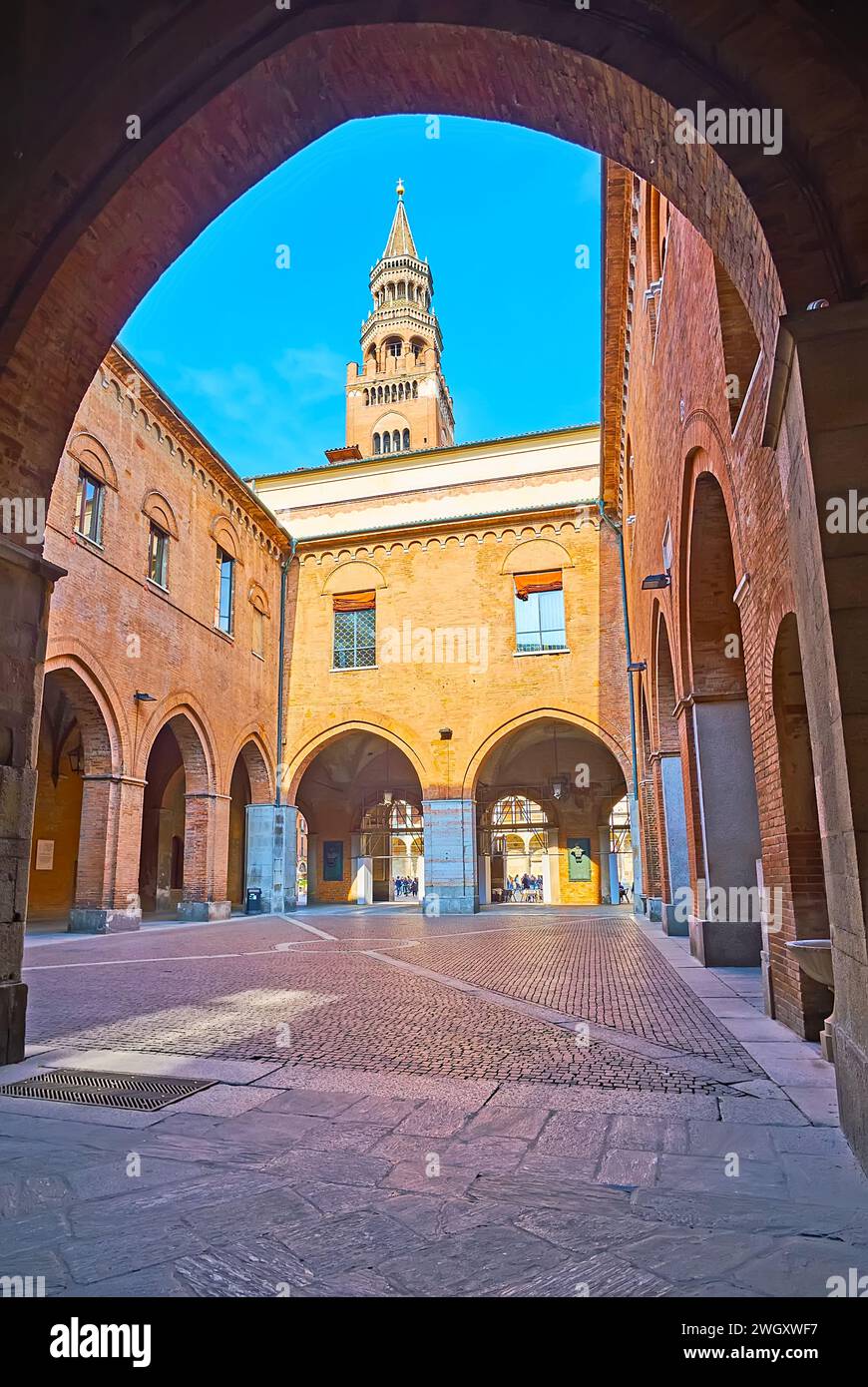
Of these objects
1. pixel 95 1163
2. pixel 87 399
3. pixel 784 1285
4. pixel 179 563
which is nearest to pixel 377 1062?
pixel 95 1163

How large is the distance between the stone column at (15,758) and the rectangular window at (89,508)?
10045 mm

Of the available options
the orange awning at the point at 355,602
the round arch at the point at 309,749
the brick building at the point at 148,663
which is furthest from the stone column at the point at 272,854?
the orange awning at the point at 355,602

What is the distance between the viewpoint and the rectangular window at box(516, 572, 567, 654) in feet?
66.2

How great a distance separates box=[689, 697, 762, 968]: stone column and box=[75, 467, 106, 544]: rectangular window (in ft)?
36.4

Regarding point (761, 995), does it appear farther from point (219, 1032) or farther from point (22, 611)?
point (22, 611)

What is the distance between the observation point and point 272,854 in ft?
68.9

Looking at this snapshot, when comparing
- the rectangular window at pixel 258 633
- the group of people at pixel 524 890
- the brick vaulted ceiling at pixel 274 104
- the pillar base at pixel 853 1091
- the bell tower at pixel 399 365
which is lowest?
the group of people at pixel 524 890

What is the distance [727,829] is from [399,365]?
160 ft

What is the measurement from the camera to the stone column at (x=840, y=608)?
2.84 meters

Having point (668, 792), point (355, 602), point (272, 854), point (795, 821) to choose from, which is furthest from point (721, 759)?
point (272, 854)

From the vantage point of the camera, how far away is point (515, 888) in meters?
35.6

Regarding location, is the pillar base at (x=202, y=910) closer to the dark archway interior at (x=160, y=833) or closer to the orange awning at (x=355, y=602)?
the dark archway interior at (x=160, y=833)

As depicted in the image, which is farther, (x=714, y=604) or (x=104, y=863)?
(x=104, y=863)

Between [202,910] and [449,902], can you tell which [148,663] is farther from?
[449,902]
